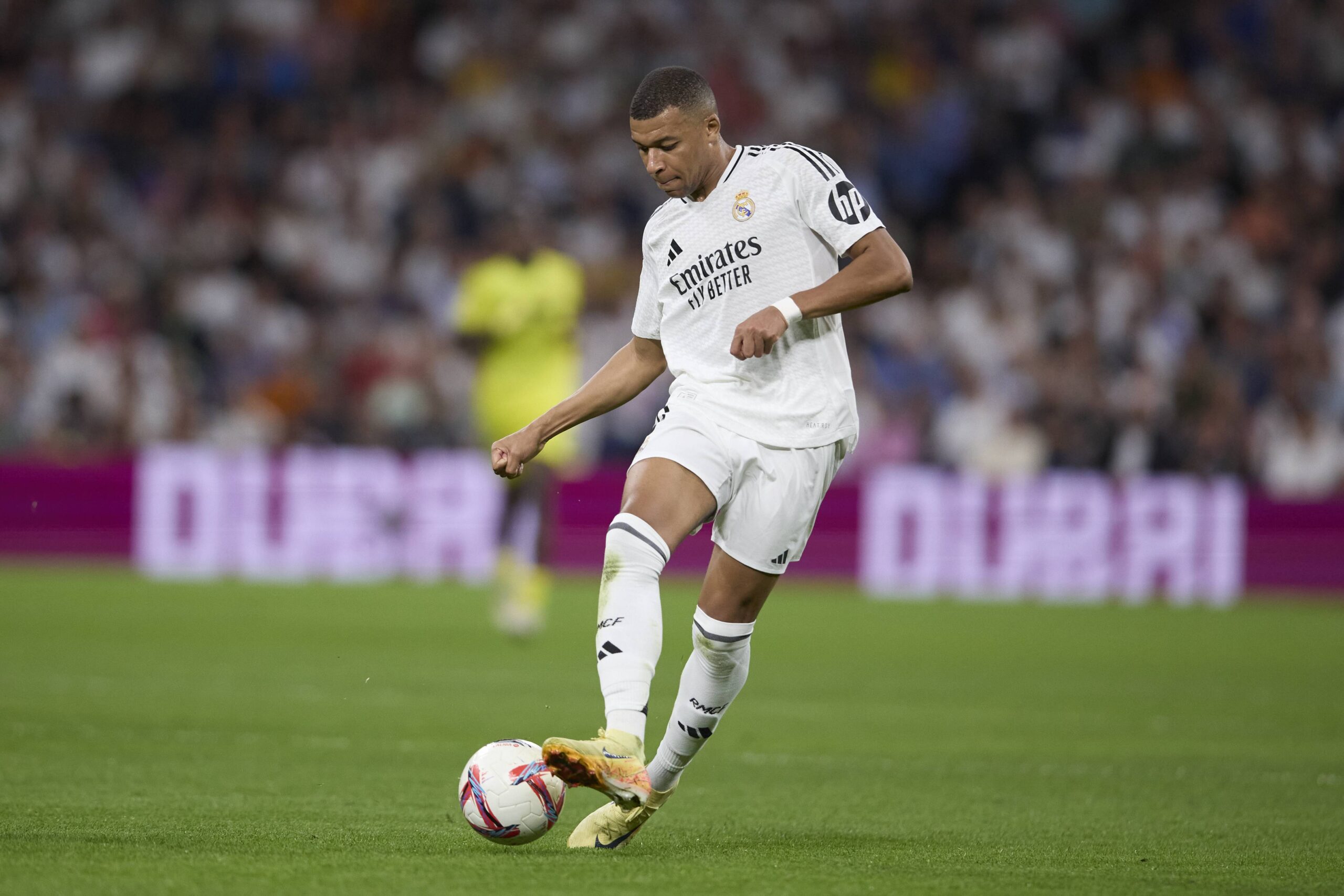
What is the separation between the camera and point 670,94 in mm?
5250

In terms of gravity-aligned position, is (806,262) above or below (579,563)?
above

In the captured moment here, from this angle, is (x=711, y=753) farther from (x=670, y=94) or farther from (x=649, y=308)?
(x=670, y=94)

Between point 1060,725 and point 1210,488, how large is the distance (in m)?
8.04

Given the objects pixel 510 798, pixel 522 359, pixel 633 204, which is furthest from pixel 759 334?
pixel 633 204

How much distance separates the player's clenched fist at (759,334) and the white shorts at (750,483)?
318 mm

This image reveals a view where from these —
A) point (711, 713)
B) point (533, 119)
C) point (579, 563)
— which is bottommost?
point (579, 563)

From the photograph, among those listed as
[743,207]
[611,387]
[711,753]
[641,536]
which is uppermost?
[743,207]

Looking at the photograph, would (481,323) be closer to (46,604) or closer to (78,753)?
(46,604)

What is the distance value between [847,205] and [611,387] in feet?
2.84

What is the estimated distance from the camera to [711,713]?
5410 millimetres

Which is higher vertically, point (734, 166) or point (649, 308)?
point (734, 166)

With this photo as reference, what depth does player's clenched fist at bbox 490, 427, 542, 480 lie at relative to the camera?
5.27m

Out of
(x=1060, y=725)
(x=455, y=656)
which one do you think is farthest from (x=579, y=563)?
(x=1060, y=725)

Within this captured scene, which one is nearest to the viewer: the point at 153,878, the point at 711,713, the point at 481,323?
the point at 153,878
